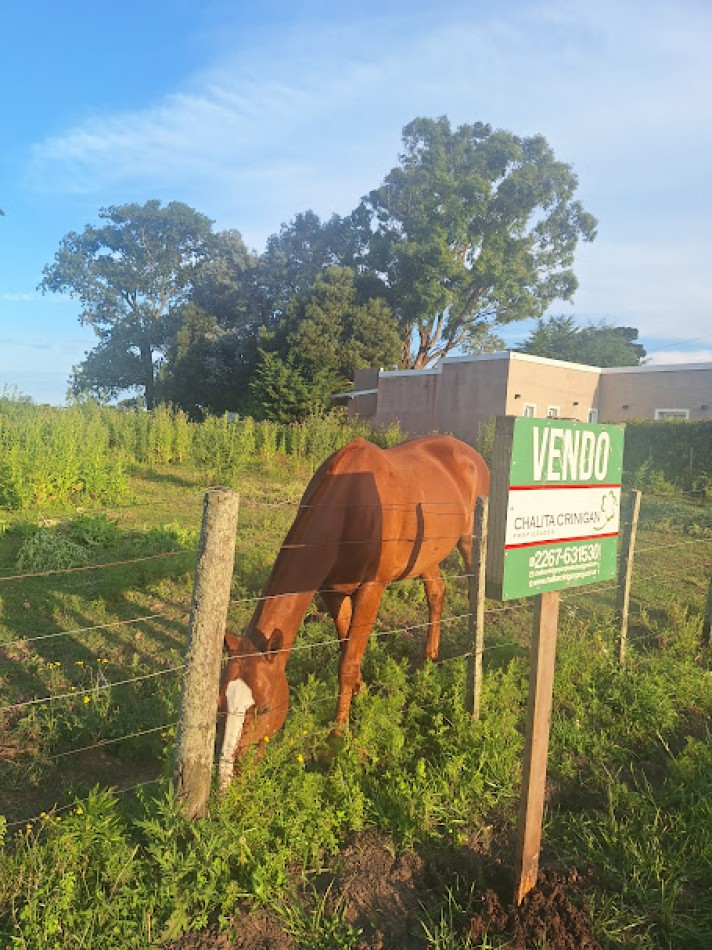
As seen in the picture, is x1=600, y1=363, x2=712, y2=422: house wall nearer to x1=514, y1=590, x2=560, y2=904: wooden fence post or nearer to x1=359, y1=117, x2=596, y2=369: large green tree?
x1=359, y1=117, x2=596, y2=369: large green tree

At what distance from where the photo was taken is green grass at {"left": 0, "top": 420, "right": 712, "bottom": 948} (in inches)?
Answer: 87.7

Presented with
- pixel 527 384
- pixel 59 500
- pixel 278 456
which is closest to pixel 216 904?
pixel 59 500

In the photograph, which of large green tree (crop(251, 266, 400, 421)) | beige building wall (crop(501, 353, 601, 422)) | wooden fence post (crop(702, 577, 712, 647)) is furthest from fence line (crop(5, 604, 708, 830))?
large green tree (crop(251, 266, 400, 421))

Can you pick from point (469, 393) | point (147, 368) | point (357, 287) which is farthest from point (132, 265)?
point (469, 393)

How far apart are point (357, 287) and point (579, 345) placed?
17.6 m

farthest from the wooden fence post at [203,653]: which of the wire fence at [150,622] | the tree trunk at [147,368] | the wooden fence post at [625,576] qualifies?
the tree trunk at [147,368]

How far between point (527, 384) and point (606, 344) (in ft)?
76.7

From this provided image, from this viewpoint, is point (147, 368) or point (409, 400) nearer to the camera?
point (409, 400)

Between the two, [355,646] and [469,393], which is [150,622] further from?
[469,393]

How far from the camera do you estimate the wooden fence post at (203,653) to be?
242 centimetres

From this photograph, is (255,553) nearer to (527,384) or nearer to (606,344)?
(527,384)

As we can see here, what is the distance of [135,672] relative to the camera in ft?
13.7

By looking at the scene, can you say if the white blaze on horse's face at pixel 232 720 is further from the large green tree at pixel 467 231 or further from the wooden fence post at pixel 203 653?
the large green tree at pixel 467 231

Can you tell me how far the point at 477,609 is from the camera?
4020 millimetres
